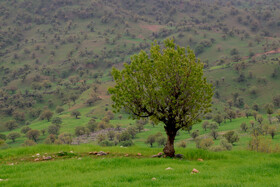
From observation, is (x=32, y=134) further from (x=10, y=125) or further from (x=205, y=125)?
(x=205, y=125)

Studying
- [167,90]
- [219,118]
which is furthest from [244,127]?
[167,90]

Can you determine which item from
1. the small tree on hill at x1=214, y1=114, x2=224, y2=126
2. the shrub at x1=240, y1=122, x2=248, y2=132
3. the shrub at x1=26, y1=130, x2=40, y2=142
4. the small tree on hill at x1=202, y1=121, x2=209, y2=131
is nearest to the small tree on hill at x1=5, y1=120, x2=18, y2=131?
the shrub at x1=26, y1=130, x2=40, y2=142

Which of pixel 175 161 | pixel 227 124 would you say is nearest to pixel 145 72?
pixel 175 161

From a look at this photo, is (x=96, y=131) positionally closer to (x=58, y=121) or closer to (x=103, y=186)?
(x=58, y=121)

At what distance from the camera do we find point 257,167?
1727 cm

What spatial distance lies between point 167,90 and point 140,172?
866 cm

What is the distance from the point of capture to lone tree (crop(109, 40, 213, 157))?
22.1m

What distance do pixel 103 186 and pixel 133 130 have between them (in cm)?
12249

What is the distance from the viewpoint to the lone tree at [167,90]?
869 inches

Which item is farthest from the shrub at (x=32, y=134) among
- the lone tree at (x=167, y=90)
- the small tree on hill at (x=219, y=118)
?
the lone tree at (x=167, y=90)

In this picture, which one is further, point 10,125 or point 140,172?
point 10,125

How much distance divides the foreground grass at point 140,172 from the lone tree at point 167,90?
12.3 ft

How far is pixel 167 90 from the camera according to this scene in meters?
22.1

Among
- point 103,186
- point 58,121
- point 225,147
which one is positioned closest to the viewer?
point 103,186
